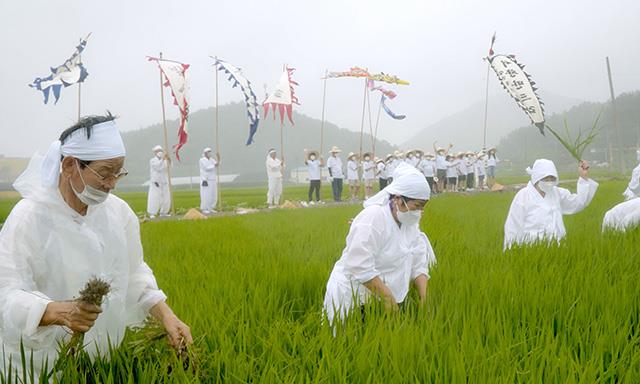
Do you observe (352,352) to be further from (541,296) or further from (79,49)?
(79,49)

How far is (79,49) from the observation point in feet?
32.3

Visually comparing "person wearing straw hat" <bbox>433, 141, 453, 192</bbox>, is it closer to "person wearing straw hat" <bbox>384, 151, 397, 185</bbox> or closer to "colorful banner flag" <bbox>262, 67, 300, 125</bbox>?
"person wearing straw hat" <bbox>384, 151, 397, 185</bbox>

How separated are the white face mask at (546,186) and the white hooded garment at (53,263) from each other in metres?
3.82

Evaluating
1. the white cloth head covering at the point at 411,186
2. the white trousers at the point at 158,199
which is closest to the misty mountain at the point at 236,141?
the white trousers at the point at 158,199

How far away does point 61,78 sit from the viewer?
374 inches

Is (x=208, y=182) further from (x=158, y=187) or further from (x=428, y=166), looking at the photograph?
(x=428, y=166)

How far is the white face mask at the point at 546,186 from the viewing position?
15.3 feet

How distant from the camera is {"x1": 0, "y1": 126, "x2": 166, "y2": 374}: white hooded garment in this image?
1.47 meters

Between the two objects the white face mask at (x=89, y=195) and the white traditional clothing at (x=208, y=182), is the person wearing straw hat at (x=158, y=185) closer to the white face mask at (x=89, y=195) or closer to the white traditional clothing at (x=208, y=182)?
the white traditional clothing at (x=208, y=182)

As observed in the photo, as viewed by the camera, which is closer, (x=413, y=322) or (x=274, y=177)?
(x=413, y=322)

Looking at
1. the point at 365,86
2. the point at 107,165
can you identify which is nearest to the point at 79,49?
the point at 107,165

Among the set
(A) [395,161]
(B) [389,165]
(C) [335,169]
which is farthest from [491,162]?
(C) [335,169]

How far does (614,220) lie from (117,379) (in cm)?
549

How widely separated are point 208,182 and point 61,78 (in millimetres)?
4117
